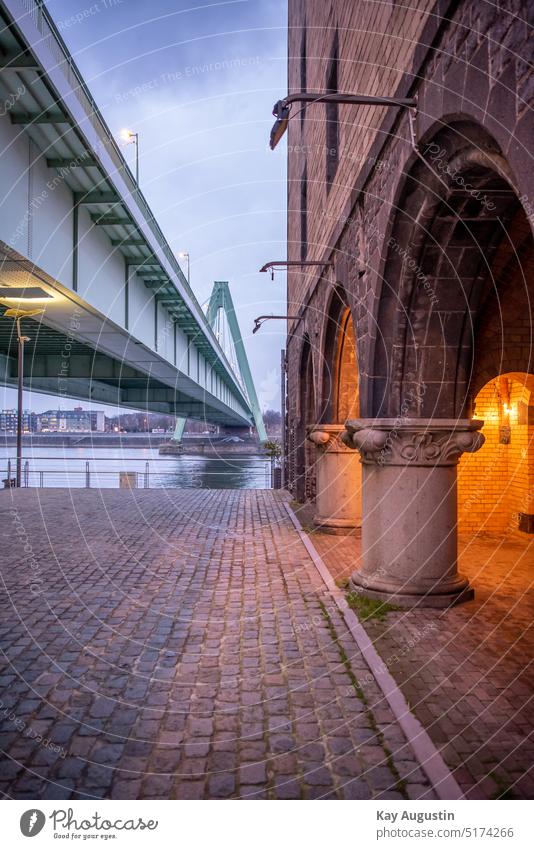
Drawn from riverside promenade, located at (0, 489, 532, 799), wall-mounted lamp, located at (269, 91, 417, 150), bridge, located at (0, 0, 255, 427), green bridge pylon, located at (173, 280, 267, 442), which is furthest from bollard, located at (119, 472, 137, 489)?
green bridge pylon, located at (173, 280, 267, 442)

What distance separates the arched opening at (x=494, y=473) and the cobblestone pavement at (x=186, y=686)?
3.60m

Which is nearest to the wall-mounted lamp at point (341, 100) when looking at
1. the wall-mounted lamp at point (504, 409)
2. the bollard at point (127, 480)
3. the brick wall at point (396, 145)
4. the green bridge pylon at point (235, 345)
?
the brick wall at point (396, 145)

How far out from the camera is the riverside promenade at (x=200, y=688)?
10.9 ft

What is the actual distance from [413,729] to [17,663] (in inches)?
127

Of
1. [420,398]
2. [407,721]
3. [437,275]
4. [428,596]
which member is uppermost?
[437,275]

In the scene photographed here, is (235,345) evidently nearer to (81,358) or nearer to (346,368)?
(81,358)

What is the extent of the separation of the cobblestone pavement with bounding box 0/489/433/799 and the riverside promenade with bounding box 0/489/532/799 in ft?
0.04

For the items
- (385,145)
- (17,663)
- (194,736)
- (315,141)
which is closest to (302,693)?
(194,736)

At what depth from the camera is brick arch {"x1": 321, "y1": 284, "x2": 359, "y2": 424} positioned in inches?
445

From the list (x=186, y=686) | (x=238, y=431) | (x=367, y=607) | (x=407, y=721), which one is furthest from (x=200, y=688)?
(x=238, y=431)

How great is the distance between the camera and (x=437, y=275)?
6.05 meters

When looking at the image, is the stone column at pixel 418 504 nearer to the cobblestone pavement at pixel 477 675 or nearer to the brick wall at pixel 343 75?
the cobblestone pavement at pixel 477 675

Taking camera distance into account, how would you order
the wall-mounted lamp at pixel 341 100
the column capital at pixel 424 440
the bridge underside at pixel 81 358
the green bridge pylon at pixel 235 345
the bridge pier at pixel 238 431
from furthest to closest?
the bridge pier at pixel 238 431 < the green bridge pylon at pixel 235 345 < the bridge underside at pixel 81 358 < the column capital at pixel 424 440 < the wall-mounted lamp at pixel 341 100

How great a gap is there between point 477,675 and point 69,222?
8.81 metres
